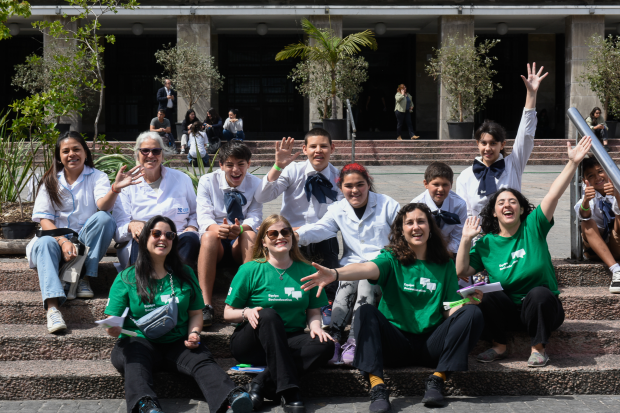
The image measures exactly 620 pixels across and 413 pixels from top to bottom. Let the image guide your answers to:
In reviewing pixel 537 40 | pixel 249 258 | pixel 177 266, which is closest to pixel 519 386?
pixel 249 258

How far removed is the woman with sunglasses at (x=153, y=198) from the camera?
466 centimetres

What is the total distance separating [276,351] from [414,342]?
85 centimetres

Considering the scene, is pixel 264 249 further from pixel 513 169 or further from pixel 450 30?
pixel 450 30

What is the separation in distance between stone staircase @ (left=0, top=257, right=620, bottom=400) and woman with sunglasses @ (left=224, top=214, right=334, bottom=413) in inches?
7.5

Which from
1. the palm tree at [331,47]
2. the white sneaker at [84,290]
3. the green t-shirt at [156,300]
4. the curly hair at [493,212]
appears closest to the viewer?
the green t-shirt at [156,300]

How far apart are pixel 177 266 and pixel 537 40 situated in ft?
71.7

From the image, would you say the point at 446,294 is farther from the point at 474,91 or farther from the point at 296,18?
the point at 296,18

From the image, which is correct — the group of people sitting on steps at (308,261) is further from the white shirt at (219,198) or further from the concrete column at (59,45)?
the concrete column at (59,45)

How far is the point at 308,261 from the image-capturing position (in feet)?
13.2

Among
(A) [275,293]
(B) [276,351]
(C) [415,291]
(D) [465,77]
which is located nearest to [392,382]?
(C) [415,291]

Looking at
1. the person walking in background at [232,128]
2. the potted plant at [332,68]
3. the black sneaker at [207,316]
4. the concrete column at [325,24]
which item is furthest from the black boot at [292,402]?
the concrete column at [325,24]

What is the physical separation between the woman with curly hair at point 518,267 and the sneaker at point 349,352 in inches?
31.7

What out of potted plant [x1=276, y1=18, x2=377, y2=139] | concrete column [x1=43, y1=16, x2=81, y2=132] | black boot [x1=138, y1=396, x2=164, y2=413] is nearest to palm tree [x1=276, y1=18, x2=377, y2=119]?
potted plant [x1=276, y1=18, x2=377, y2=139]

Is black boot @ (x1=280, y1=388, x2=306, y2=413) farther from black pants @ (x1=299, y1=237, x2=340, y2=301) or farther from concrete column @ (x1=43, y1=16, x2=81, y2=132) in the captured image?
concrete column @ (x1=43, y1=16, x2=81, y2=132)
